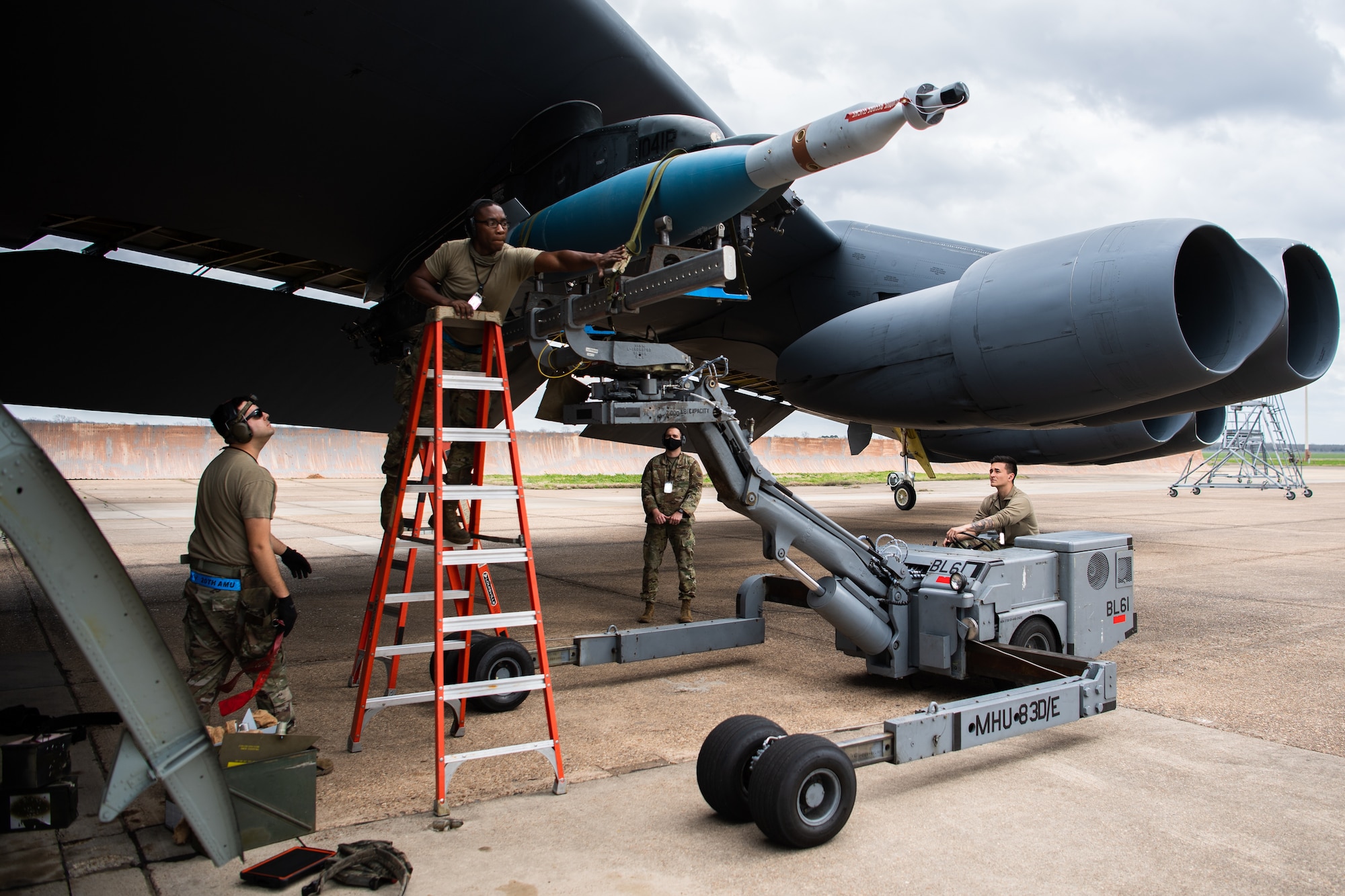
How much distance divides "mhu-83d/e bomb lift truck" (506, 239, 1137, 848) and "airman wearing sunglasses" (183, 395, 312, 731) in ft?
5.77

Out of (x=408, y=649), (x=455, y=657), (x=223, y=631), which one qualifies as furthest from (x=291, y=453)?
(x=223, y=631)

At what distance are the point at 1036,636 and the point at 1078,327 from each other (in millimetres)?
1984

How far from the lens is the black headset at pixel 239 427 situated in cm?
348

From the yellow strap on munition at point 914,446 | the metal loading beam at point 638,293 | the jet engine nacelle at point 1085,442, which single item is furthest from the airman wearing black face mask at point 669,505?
the yellow strap on munition at point 914,446

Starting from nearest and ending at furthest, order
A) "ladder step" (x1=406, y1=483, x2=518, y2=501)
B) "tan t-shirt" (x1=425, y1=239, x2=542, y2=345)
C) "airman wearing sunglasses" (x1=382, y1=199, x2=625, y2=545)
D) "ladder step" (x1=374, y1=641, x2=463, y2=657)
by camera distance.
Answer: "ladder step" (x1=406, y1=483, x2=518, y2=501)
"ladder step" (x1=374, y1=641, x2=463, y2=657)
"airman wearing sunglasses" (x1=382, y1=199, x2=625, y2=545)
"tan t-shirt" (x1=425, y1=239, x2=542, y2=345)

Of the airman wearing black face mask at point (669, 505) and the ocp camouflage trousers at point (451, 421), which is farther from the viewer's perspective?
the airman wearing black face mask at point (669, 505)

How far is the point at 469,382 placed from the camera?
371 centimetres

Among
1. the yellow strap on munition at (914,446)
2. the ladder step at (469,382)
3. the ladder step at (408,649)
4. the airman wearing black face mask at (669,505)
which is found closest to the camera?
the ladder step at (408,649)

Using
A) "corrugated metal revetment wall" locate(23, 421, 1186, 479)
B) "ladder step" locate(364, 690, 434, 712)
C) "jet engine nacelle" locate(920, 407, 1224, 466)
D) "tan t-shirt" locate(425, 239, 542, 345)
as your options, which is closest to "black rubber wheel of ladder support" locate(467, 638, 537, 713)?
"ladder step" locate(364, 690, 434, 712)

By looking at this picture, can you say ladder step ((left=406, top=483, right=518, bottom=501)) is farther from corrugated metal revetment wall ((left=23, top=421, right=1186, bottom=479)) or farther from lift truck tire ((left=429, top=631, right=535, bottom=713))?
corrugated metal revetment wall ((left=23, top=421, right=1186, bottom=479))

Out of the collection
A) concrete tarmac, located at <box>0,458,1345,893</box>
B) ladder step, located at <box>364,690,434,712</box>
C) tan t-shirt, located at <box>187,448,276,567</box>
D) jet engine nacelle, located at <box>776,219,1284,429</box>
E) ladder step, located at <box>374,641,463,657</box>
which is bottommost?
concrete tarmac, located at <box>0,458,1345,893</box>

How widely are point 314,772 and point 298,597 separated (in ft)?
19.1

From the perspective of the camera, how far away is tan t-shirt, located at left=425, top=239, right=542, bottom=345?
162 inches

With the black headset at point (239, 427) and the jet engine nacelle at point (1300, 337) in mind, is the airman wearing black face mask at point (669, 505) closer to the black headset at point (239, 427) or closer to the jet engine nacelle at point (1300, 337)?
the jet engine nacelle at point (1300, 337)
